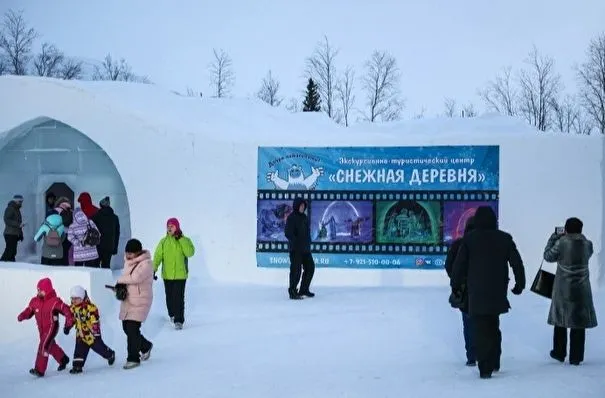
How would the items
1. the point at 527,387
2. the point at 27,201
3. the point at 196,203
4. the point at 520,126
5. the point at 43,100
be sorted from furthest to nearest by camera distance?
the point at 520,126 < the point at 27,201 < the point at 43,100 < the point at 196,203 < the point at 527,387

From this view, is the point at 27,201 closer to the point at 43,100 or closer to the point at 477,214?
the point at 43,100

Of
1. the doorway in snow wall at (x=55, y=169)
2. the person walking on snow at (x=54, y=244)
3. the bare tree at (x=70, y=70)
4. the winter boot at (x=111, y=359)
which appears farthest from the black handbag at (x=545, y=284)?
the bare tree at (x=70, y=70)

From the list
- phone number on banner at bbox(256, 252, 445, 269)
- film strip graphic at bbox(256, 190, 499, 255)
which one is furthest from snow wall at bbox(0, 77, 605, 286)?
film strip graphic at bbox(256, 190, 499, 255)

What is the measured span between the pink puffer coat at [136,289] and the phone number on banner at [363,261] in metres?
5.61

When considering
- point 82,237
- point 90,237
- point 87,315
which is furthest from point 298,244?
point 87,315

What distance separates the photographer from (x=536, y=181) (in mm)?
12172

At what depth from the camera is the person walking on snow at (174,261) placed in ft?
29.3

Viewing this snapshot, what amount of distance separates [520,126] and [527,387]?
451 inches

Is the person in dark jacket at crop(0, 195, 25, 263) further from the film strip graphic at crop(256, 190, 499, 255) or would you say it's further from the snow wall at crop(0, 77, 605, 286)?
the film strip graphic at crop(256, 190, 499, 255)

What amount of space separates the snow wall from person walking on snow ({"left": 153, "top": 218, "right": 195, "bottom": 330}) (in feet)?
12.6

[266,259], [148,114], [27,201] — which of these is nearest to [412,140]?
[266,259]

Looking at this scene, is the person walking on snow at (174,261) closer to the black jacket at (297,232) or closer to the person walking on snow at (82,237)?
the black jacket at (297,232)

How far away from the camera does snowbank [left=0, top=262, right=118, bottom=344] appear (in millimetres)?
9203

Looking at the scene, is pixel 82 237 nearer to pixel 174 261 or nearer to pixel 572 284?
pixel 174 261
